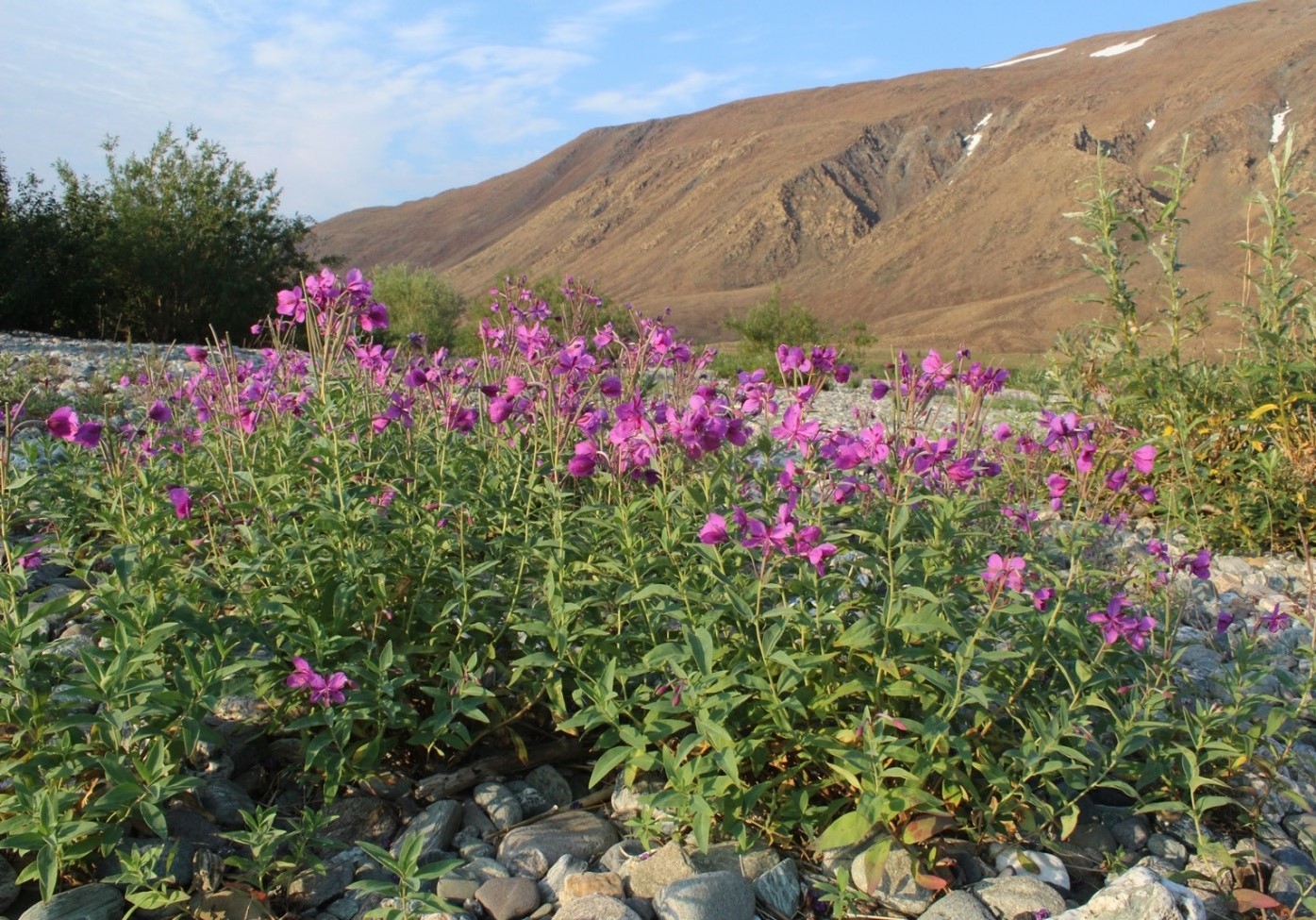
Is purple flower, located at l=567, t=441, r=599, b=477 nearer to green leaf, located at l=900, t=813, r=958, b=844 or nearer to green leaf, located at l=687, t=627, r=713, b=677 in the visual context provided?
green leaf, located at l=687, t=627, r=713, b=677

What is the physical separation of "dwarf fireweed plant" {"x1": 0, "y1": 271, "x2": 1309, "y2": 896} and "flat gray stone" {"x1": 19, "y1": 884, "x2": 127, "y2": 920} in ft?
0.32

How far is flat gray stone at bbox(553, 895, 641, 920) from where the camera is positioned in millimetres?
2326

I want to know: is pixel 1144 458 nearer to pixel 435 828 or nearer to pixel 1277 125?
pixel 435 828

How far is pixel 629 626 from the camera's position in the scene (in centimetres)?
293

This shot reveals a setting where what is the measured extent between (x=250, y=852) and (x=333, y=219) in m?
209

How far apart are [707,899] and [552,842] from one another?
51 centimetres

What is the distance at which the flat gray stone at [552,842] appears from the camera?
264cm

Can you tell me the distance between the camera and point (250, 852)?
2582 millimetres

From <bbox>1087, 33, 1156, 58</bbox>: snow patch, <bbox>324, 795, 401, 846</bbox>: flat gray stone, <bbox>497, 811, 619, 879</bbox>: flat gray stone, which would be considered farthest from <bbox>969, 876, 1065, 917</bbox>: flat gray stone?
<bbox>1087, 33, 1156, 58</bbox>: snow patch

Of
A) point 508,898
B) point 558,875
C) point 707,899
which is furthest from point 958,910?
point 508,898

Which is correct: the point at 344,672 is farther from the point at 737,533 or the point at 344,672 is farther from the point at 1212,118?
the point at 1212,118

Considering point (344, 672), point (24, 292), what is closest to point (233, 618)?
point (344, 672)

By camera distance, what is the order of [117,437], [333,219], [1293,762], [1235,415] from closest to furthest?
1. [1293,762]
2. [117,437]
3. [1235,415]
4. [333,219]

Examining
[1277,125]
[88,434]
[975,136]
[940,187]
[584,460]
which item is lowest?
[584,460]
